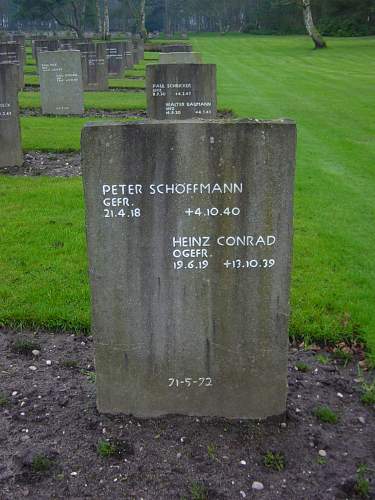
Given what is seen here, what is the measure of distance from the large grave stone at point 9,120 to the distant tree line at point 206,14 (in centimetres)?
4538

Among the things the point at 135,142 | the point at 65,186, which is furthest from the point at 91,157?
the point at 65,186

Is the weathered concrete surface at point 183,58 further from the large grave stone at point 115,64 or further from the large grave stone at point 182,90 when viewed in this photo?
the large grave stone at point 115,64

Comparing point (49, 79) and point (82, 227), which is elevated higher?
point (49, 79)

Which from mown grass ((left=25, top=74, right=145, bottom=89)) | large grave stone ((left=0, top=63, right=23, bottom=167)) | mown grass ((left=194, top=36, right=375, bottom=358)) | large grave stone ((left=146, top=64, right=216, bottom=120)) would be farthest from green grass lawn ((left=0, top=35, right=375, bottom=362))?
mown grass ((left=25, top=74, right=145, bottom=89))

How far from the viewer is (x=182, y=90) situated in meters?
13.3

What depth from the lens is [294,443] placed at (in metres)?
3.96

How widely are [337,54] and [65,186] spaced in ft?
140

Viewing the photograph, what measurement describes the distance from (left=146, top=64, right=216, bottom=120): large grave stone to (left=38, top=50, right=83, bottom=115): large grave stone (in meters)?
5.63

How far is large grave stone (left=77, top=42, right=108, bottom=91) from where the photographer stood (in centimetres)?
2622

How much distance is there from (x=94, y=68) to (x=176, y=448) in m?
24.6

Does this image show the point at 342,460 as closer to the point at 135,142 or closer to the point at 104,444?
the point at 104,444

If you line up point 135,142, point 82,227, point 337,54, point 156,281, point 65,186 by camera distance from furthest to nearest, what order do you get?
point 337,54 < point 65,186 < point 82,227 < point 156,281 < point 135,142

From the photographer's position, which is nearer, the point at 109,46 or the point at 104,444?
the point at 104,444

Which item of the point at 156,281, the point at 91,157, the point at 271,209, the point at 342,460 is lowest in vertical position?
the point at 342,460
